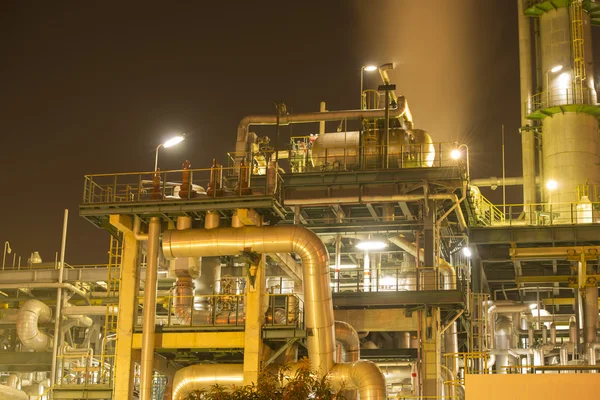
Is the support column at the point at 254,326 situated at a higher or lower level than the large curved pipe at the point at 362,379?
higher

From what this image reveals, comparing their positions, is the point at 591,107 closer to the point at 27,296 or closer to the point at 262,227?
the point at 262,227

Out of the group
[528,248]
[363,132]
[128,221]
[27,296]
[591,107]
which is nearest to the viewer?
[128,221]

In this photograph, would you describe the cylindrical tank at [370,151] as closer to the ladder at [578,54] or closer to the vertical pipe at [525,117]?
the ladder at [578,54]

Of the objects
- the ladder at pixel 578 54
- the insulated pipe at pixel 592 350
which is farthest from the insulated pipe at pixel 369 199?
the ladder at pixel 578 54

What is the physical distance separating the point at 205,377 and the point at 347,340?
222 inches

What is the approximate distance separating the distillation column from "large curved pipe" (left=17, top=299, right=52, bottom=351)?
29.6 meters

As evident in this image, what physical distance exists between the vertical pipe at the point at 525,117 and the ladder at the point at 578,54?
3.61m

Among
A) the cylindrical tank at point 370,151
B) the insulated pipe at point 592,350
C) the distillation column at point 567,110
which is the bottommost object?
the insulated pipe at point 592,350

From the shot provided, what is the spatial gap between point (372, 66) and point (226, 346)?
20418mm

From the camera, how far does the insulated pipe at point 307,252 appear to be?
30.9 m

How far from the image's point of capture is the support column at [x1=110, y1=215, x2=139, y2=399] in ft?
106

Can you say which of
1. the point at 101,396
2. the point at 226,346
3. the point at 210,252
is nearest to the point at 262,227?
the point at 210,252

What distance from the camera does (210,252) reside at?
3177 cm

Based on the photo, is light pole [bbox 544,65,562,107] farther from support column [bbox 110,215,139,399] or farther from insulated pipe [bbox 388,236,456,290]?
support column [bbox 110,215,139,399]
